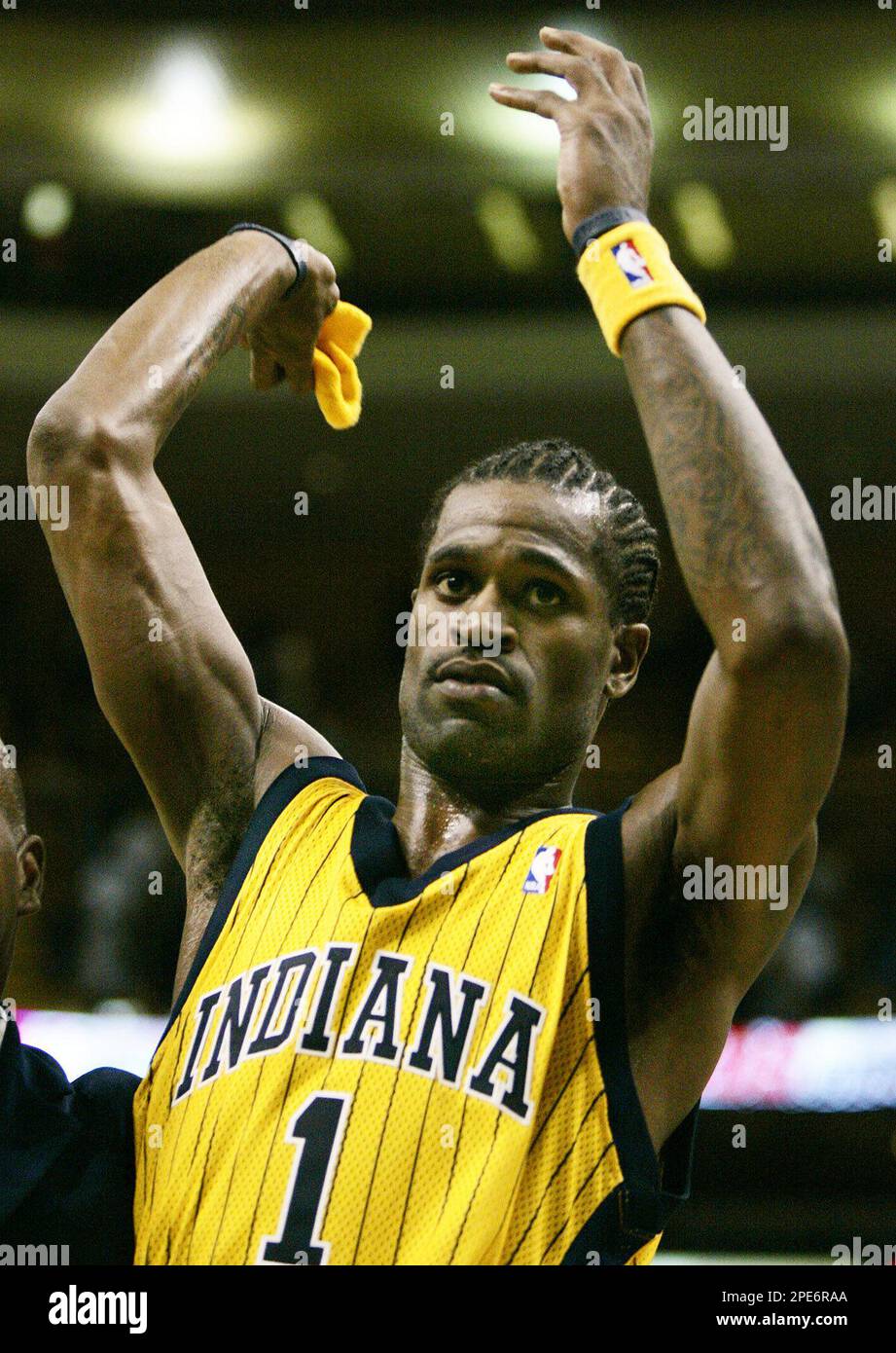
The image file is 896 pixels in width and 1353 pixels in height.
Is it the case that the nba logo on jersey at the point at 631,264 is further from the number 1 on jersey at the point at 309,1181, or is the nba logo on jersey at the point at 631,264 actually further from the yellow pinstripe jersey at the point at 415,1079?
the number 1 on jersey at the point at 309,1181

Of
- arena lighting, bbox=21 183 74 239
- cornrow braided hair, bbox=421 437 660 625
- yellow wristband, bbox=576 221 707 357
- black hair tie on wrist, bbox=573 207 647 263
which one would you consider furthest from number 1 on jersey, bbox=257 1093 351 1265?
arena lighting, bbox=21 183 74 239

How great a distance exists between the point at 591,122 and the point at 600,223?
157 millimetres

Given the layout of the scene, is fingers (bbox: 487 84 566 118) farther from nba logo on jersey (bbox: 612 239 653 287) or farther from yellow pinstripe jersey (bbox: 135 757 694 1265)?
yellow pinstripe jersey (bbox: 135 757 694 1265)

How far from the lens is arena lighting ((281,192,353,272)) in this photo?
8.23 m

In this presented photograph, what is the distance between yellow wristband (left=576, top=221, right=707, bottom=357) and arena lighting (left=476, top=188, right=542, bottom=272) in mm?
6277

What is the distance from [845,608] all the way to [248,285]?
25.0 ft

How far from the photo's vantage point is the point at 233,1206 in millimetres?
2084

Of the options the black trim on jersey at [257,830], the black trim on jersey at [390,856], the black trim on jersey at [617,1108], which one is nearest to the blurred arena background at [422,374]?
the black trim on jersey at [257,830]

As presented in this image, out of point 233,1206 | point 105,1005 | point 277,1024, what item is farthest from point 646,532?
point 105,1005

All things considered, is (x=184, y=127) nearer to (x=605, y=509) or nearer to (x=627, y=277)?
(x=605, y=509)

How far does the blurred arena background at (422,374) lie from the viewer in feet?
22.7

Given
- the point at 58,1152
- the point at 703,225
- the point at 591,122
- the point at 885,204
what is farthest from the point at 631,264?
the point at 885,204

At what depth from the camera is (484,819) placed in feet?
8.11

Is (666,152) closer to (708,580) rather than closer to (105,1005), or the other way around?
(105,1005)
